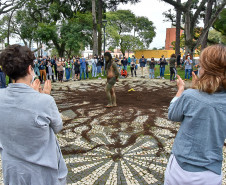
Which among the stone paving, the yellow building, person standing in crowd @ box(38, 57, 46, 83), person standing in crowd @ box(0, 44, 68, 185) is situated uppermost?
the yellow building

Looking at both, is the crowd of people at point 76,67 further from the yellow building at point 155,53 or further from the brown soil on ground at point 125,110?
the yellow building at point 155,53

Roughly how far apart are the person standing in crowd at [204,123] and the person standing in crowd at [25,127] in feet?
3.33

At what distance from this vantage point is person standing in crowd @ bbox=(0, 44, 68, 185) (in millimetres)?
1401

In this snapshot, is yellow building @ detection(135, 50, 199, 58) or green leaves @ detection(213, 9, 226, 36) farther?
yellow building @ detection(135, 50, 199, 58)

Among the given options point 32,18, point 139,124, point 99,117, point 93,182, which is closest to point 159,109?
point 139,124

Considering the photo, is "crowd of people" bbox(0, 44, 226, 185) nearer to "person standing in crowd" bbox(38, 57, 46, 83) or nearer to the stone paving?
the stone paving

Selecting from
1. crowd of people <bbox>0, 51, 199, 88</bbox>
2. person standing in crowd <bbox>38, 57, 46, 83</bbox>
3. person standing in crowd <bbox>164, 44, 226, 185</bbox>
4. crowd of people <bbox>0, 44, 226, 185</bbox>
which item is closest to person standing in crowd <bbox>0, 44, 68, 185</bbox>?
crowd of people <bbox>0, 44, 226, 185</bbox>

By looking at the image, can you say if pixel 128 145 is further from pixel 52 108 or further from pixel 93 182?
pixel 52 108

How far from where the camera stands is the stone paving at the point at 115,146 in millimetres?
3141

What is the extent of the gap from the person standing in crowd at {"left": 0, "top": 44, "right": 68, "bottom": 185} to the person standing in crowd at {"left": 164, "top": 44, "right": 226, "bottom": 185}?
1015 mm

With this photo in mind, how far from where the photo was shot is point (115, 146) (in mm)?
4105

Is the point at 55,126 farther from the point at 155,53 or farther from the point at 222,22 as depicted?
the point at 155,53

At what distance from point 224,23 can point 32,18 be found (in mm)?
27455

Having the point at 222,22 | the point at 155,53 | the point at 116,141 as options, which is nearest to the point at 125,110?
the point at 116,141
